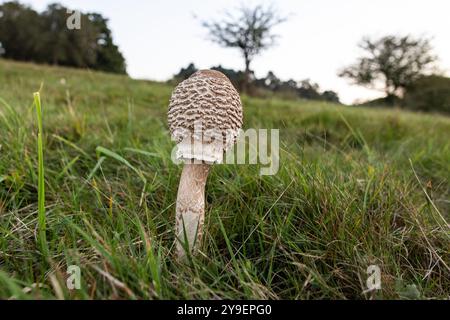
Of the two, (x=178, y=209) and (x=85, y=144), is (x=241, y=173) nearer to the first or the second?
(x=178, y=209)

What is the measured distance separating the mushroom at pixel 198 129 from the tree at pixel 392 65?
30193 mm

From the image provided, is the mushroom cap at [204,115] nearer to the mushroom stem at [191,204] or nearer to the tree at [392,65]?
the mushroom stem at [191,204]

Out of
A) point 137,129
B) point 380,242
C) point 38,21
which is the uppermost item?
point 38,21

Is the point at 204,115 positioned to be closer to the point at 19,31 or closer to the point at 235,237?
the point at 235,237

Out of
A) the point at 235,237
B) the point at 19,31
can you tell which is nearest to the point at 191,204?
the point at 235,237

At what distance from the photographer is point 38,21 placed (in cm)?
2764

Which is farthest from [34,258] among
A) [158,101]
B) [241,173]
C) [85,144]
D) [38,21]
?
[38,21]

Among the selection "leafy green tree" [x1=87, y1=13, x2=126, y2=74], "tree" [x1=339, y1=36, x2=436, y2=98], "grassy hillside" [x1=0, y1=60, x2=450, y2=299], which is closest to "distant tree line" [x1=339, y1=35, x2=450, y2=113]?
"tree" [x1=339, y1=36, x2=436, y2=98]

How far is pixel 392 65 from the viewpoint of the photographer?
2920cm

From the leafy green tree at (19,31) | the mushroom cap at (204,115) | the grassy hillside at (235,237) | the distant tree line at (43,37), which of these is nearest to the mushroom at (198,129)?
the mushroom cap at (204,115)

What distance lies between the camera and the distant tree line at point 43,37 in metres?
26.8

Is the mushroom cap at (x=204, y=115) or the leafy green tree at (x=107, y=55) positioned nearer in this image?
the mushroom cap at (x=204, y=115)

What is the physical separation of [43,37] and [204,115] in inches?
1221
